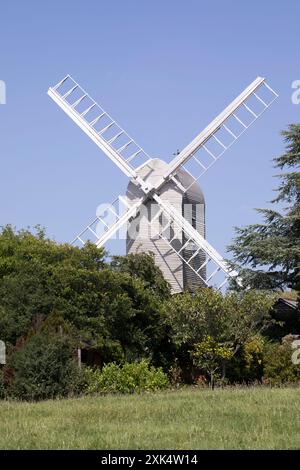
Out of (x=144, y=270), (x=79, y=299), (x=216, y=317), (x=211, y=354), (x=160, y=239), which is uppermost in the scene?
(x=160, y=239)

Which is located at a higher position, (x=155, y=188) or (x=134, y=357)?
(x=155, y=188)

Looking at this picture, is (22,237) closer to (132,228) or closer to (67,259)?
(67,259)

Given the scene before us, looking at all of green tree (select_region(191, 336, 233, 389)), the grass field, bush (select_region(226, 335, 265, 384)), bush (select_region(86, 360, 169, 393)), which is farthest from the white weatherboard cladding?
the grass field

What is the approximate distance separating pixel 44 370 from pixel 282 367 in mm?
9977

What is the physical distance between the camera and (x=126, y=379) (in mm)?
26500

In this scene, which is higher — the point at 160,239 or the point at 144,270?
the point at 160,239

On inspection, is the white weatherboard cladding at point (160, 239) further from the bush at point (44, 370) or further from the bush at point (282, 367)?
the bush at point (44, 370)

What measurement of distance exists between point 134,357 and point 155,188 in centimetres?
1213

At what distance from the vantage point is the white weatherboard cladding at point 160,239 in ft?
137

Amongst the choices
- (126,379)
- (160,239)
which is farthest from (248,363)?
(160,239)

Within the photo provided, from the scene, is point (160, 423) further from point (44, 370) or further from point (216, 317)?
point (216, 317)
